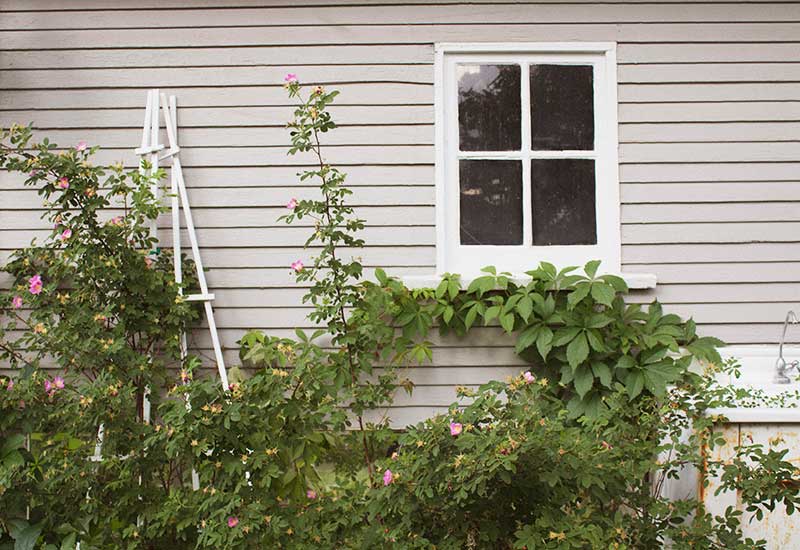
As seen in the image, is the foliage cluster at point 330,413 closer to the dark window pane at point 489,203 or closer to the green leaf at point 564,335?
the green leaf at point 564,335

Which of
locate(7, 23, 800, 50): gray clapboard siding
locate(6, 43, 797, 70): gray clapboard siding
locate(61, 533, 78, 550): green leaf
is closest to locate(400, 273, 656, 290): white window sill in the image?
locate(6, 43, 797, 70): gray clapboard siding

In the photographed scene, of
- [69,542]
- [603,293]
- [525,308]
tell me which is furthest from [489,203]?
[69,542]

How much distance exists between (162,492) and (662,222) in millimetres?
2650

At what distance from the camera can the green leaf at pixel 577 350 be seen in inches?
150

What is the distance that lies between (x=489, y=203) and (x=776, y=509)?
6.17 feet

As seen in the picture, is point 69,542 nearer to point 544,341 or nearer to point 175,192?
point 175,192

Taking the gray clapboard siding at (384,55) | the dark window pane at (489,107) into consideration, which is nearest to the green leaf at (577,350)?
Result: the dark window pane at (489,107)

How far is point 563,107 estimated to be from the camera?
4.28m

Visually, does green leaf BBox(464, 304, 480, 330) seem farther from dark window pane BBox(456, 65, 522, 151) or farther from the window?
dark window pane BBox(456, 65, 522, 151)

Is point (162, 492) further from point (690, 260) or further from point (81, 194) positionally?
point (690, 260)

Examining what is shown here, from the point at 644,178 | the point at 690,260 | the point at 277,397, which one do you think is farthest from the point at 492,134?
the point at 277,397

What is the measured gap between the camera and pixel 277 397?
3.38m

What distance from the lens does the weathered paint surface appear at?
3.25 meters

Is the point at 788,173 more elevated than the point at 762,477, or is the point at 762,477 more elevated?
the point at 788,173
